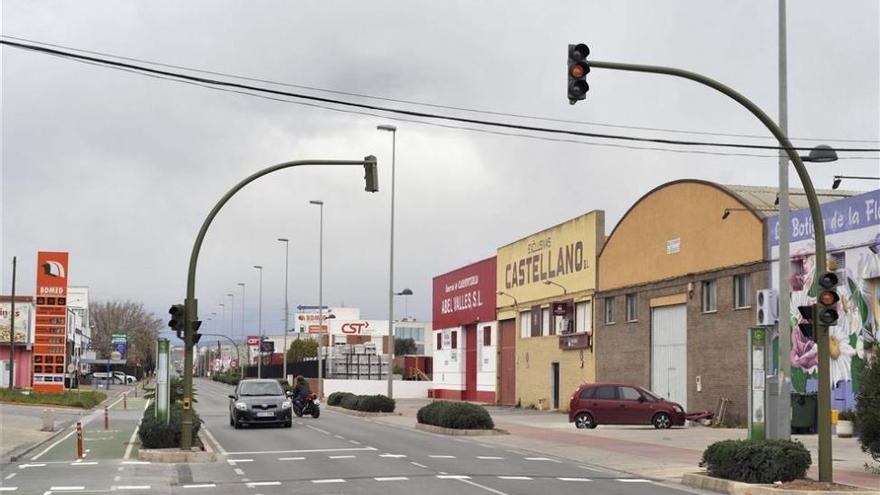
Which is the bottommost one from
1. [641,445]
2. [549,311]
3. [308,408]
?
[641,445]

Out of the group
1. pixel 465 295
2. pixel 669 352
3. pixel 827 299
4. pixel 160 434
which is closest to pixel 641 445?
pixel 827 299

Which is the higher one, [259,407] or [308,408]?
[259,407]

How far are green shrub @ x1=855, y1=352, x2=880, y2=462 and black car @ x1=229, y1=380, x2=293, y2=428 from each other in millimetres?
19398

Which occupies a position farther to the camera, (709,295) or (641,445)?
(709,295)

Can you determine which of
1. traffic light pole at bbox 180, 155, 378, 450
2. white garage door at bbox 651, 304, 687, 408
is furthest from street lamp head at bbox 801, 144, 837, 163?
white garage door at bbox 651, 304, 687, 408

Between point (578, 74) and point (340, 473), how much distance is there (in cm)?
890

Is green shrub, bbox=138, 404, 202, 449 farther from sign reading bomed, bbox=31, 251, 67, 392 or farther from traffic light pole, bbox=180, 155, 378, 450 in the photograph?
sign reading bomed, bbox=31, 251, 67, 392

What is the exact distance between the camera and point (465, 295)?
7069 cm

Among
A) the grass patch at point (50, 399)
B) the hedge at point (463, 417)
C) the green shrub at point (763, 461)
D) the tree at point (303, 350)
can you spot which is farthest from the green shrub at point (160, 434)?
the tree at point (303, 350)

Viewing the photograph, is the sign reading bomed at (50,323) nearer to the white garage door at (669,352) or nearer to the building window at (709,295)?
the white garage door at (669,352)

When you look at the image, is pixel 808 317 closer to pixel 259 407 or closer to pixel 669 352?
pixel 259 407

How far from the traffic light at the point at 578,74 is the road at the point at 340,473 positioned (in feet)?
20.5

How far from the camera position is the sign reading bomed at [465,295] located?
65750mm

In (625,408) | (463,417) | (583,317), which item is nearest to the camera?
(463,417)
